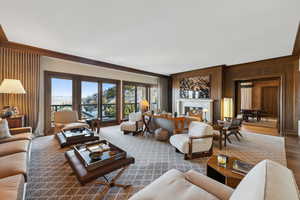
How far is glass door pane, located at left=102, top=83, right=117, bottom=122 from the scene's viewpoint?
6.15 meters

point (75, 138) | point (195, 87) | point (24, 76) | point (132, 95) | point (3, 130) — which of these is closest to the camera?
point (3, 130)

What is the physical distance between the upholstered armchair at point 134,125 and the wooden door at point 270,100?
9.43m

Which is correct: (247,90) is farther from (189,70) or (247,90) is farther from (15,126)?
(15,126)

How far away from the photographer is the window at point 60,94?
15.8 ft

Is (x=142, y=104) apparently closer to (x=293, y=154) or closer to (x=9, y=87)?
(x=9, y=87)

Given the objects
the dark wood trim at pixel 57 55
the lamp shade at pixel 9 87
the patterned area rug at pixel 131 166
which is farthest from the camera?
the dark wood trim at pixel 57 55

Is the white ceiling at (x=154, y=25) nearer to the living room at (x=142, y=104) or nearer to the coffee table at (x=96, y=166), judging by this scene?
the living room at (x=142, y=104)

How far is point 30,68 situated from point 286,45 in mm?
7363

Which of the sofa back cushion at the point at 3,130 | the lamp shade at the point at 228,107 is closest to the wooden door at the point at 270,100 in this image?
the lamp shade at the point at 228,107

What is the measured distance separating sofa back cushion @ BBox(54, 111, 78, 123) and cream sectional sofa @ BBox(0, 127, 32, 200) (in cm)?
172

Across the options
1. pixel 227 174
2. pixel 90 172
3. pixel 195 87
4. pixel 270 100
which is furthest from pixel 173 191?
pixel 270 100

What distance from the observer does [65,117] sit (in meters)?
4.34

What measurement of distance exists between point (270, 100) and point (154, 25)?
10.6 metres

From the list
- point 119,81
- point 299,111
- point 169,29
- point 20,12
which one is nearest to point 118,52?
point 169,29
